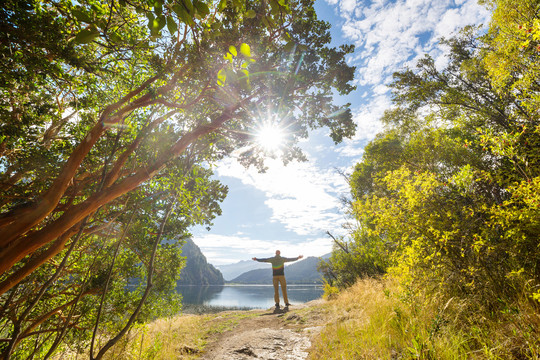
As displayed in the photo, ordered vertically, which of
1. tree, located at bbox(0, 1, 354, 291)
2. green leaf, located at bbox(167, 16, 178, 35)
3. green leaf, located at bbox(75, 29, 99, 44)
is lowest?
green leaf, located at bbox(75, 29, 99, 44)

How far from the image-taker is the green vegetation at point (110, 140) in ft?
11.6

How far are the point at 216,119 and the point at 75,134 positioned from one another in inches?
143

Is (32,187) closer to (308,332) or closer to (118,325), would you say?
(118,325)

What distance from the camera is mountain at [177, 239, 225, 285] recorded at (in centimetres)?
14575

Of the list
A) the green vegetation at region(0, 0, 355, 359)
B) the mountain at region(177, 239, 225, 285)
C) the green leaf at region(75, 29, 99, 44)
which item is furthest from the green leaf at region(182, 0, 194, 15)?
the mountain at region(177, 239, 225, 285)

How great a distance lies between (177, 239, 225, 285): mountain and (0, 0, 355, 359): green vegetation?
6101 inches

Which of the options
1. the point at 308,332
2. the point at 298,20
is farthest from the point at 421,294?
the point at 298,20

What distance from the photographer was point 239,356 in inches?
178

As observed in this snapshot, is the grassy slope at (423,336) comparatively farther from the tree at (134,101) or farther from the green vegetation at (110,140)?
the tree at (134,101)

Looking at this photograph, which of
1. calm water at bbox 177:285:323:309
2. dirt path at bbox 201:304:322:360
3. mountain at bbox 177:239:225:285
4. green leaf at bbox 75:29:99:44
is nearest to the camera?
green leaf at bbox 75:29:99:44

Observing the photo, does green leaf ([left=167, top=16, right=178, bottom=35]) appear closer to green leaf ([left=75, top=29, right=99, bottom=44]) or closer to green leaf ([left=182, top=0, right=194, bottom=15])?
green leaf ([left=182, top=0, right=194, bottom=15])

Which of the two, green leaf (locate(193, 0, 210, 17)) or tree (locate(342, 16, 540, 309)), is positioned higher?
green leaf (locate(193, 0, 210, 17))

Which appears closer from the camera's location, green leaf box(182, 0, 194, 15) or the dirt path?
green leaf box(182, 0, 194, 15)

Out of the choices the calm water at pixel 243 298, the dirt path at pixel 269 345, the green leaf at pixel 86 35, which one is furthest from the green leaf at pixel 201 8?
the calm water at pixel 243 298
